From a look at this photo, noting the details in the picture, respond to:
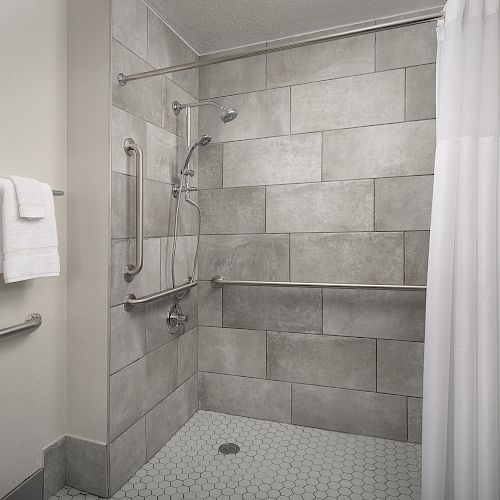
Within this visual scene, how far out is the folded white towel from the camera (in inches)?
53.5

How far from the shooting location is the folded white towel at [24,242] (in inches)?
53.5

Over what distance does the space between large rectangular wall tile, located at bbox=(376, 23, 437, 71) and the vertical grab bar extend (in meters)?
1.39

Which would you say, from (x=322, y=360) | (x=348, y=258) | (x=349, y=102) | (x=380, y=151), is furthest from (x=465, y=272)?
(x=349, y=102)

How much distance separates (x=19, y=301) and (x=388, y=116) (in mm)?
1993

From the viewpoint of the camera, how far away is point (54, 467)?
172 cm

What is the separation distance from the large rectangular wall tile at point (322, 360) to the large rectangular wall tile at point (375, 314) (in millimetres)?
68

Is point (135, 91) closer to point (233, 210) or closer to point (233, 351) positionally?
point (233, 210)

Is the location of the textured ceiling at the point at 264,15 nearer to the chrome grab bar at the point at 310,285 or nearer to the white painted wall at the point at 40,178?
the white painted wall at the point at 40,178

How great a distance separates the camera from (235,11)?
6.82ft

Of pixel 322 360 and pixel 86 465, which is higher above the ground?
pixel 322 360

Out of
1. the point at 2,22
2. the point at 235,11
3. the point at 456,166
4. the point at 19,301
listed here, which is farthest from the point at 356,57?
the point at 19,301

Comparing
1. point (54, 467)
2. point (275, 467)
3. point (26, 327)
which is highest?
point (26, 327)

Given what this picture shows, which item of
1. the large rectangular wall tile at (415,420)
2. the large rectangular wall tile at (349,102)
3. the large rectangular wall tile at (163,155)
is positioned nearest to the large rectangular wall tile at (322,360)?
the large rectangular wall tile at (415,420)

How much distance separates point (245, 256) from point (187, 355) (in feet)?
2.31
